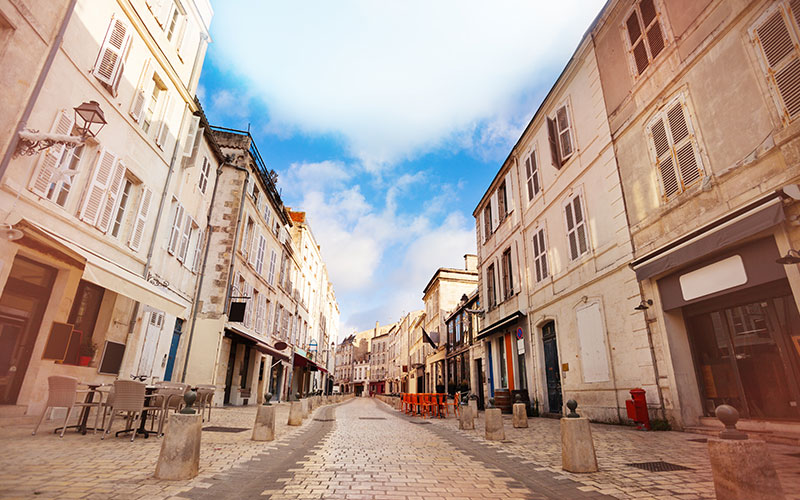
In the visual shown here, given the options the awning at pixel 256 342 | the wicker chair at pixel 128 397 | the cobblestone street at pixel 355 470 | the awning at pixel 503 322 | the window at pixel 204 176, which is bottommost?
the cobblestone street at pixel 355 470

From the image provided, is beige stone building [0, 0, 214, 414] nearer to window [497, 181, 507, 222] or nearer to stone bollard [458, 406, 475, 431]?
stone bollard [458, 406, 475, 431]

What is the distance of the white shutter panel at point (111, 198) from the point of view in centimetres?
855

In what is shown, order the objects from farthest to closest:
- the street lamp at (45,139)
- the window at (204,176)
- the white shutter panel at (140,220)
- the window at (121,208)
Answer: the window at (204,176) < the white shutter panel at (140,220) < the window at (121,208) < the street lamp at (45,139)

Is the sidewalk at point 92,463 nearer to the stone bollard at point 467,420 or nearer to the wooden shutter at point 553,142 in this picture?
the stone bollard at point 467,420

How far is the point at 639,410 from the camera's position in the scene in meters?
7.87

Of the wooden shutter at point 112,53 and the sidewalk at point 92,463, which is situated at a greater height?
the wooden shutter at point 112,53

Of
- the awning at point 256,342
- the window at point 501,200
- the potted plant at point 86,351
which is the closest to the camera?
the potted plant at point 86,351

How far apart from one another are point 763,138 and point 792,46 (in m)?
1.31

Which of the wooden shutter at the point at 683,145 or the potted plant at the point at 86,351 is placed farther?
the potted plant at the point at 86,351

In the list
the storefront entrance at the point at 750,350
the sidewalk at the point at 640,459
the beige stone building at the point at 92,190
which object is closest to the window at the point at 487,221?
the storefront entrance at the point at 750,350

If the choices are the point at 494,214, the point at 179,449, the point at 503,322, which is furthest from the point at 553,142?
the point at 179,449

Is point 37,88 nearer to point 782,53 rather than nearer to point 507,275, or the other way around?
point 782,53

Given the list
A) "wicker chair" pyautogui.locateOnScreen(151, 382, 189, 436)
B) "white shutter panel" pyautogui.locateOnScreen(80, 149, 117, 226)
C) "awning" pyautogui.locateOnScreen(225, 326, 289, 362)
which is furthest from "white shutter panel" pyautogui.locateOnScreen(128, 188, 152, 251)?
"awning" pyautogui.locateOnScreen(225, 326, 289, 362)

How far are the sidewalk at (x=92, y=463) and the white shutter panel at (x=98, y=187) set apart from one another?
13.4 feet
